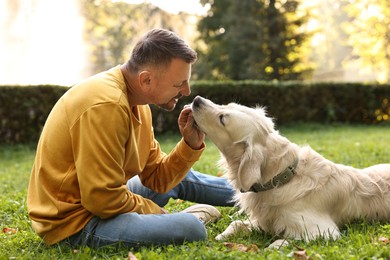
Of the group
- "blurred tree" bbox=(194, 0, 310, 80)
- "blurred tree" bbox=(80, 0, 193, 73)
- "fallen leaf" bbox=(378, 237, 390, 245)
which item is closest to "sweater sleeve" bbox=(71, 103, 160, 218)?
"fallen leaf" bbox=(378, 237, 390, 245)

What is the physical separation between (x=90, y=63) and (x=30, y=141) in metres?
28.8

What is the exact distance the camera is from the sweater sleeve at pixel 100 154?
10.1 feet

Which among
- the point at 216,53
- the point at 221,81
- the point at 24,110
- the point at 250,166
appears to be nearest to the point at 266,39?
the point at 216,53

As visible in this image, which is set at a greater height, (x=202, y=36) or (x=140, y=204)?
(x=202, y=36)

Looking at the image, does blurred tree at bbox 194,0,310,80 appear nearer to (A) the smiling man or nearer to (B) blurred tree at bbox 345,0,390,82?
(B) blurred tree at bbox 345,0,390,82

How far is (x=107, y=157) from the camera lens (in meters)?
3.10

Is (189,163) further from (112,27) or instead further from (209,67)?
(112,27)

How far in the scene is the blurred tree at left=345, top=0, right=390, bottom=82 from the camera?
27531 millimetres

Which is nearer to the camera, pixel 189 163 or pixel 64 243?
pixel 64 243

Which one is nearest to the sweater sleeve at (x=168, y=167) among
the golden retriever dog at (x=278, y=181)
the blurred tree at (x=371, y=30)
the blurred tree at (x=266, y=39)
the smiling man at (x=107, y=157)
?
the golden retriever dog at (x=278, y=181)

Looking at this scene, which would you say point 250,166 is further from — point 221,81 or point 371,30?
point 371,30

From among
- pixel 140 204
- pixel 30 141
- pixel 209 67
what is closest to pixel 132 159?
pixel 140 204

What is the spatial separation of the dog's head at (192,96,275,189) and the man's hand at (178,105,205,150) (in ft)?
0.30

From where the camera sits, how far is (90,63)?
130 feet
